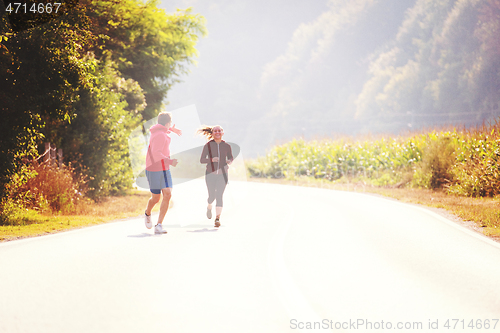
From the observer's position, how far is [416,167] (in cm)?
2503

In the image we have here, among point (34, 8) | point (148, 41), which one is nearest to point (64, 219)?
point (34, 8)

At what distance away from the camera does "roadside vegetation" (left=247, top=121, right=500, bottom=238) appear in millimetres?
17219

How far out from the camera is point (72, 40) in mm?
11250

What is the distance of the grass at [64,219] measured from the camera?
10.4m

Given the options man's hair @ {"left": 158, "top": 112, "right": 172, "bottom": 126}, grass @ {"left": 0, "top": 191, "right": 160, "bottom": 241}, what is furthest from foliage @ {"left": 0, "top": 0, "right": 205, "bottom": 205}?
man's hair @ {"left": 158, "top": 112, "right": 172, "bottom": 126}

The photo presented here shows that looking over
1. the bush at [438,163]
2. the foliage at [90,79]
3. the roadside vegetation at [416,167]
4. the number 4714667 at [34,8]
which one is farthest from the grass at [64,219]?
the bush at [438,163]

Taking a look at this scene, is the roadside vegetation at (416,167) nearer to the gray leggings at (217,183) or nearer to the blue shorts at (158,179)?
the gray leggings at (217,183)

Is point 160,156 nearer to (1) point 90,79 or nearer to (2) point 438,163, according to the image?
(1) point 90,79

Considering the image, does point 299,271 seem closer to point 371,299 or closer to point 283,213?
point 371,299

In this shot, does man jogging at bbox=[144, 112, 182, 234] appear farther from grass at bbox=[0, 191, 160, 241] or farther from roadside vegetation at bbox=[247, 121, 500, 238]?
roadside vegetation at bbox=[247, 121, 500, 238]

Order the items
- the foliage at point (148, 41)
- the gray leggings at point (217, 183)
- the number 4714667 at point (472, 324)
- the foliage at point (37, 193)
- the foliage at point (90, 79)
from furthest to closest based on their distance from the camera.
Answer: the foliage at point (148, 41) < the foliage at point (37, 193) < the gray leggings at point (217, 183) < the foliage at point (90, 79) < the number 4714667 at point (472, 324)

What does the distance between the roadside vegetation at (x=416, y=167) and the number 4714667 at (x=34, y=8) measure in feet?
33.5

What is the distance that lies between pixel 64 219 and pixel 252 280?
814cm

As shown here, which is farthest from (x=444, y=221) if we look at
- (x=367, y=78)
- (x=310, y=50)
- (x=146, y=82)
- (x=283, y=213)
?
(x=310, y=50)
